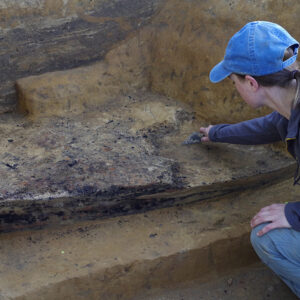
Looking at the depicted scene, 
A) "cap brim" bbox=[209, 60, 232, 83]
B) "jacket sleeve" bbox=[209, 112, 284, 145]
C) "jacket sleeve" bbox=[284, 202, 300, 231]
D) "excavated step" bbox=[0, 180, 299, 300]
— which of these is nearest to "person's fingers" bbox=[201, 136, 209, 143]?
"jacket sleeve" bbox=[209, 112, 284, 145]

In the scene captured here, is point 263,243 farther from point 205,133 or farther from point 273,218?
point 205,133

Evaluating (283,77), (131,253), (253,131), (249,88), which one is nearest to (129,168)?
(131,253)

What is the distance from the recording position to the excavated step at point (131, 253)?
5.84 feet

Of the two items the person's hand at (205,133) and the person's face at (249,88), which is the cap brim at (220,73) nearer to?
the person's face at (249,88)

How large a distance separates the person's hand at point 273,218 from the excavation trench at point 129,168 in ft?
0.98

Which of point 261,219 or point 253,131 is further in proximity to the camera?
point 253,131

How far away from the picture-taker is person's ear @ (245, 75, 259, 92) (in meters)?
1.53

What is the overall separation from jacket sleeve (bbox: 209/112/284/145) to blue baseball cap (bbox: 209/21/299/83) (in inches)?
15.3

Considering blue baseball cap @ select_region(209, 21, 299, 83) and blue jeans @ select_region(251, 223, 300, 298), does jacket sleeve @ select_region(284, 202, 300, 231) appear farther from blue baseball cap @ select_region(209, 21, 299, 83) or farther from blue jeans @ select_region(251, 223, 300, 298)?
blue baseball cap @ select_region(209, 21, 299, 83)

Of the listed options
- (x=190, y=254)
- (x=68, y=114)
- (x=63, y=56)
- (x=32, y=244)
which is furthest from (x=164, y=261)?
(x=63, y=56)

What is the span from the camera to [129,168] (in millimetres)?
1996

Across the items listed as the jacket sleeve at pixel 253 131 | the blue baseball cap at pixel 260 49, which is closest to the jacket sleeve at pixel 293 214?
the jacket sleeve at pixel 253 131

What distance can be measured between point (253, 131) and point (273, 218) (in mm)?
453

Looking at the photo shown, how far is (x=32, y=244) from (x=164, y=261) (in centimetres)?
61
